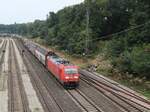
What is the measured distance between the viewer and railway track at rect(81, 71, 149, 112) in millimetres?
32688

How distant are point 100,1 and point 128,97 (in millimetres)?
46964

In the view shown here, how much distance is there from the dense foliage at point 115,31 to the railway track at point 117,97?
4.38 metres

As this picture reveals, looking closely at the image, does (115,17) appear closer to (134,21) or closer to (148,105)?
(134,21)

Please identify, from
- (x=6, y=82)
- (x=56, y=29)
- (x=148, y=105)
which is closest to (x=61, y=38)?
(x=56, y=29)

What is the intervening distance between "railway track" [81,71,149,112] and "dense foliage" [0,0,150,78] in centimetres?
438

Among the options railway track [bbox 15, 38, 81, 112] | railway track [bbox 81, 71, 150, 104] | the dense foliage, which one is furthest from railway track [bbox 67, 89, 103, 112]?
the dense foliage

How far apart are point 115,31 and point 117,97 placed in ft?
145

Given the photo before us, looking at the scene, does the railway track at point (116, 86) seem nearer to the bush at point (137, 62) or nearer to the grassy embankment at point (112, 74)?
the grassy embankment at point (112, 74)

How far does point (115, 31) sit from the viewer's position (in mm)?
80500

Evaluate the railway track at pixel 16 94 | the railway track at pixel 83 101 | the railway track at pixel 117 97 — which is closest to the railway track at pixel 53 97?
the railway track at pixel 83 101

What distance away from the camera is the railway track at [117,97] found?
32688 millimetres

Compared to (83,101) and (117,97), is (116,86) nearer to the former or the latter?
(117,97)

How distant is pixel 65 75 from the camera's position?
42406 millimetres

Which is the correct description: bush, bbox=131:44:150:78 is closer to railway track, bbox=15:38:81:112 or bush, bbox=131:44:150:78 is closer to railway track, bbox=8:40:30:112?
railway track, bbox=15:38:81:112
